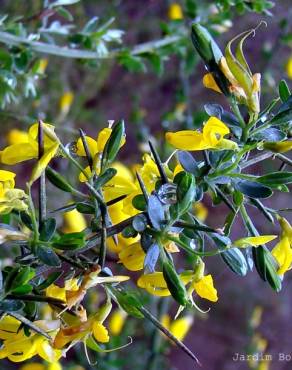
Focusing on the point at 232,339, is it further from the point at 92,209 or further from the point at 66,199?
the point at 92,209

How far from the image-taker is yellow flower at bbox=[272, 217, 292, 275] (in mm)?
491

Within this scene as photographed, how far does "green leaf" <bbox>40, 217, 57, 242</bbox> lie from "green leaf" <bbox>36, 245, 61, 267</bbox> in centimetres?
1

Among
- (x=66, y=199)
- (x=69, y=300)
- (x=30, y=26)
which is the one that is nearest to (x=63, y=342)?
(x=69, y=300)

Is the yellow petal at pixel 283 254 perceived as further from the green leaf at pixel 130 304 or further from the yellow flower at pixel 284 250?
the green leaf at pixel 130 304

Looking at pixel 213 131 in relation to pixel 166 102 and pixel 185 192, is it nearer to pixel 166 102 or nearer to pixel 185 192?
pixel 185 192

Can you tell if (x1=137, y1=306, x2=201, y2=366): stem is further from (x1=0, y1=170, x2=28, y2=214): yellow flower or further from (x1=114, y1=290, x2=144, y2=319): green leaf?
(x1=0, y1=170, x2=28, y2=214): yellow flower

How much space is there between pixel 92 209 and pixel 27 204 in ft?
0.17

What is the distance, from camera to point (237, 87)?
0.47 m

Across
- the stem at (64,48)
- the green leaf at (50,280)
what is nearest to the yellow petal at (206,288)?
the green leaf at (50,280)

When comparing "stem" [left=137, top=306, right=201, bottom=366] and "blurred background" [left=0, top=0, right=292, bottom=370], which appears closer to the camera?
"stem" [left=137, top=306, right=201, bottom=366]

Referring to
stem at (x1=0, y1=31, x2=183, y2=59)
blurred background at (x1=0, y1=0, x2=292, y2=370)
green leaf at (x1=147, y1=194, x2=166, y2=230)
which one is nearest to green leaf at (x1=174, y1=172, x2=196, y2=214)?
green leaf at (x1=147, y1=194, x2=166, y2=230)

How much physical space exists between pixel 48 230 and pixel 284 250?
0.19m

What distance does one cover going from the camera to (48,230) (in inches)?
17.7

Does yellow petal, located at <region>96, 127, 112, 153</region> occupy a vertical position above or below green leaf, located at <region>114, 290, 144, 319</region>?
above
